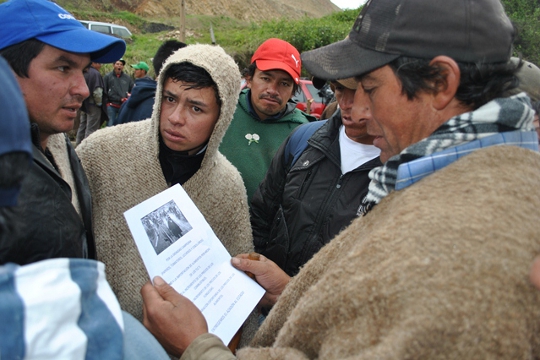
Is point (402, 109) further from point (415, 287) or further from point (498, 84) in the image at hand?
point (415, 287)

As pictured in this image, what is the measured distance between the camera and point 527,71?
2.32 metres

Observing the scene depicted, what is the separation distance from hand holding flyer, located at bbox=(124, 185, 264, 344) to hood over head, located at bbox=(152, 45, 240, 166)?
0.55 metres

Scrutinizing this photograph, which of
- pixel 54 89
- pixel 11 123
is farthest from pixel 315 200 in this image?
pixel 11 123

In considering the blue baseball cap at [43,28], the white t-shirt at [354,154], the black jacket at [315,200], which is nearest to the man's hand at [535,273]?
the black jacket at [315,200]

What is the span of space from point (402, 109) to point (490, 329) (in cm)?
61

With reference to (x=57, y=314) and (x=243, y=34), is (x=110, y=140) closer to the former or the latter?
(x=57, y=314)

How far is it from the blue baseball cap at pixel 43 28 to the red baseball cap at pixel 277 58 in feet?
5.81

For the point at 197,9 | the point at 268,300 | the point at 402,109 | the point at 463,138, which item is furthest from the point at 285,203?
the point at 197,9

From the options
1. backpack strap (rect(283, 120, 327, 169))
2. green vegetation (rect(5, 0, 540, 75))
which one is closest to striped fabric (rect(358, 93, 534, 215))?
backpack strap (rect(283, 120, 327, 169))

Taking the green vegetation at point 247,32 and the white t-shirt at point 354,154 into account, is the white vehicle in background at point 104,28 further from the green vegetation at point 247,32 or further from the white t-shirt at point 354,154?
the white t-shirt at point 354,154

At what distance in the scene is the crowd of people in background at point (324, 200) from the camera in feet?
2.35

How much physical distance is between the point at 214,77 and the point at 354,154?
0.80 m

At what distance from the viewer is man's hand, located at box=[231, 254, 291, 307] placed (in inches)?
65.9

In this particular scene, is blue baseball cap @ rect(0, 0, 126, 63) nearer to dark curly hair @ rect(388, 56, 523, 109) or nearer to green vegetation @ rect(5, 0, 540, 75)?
dark curly hair @ rect(388, 56, 523, 109)
